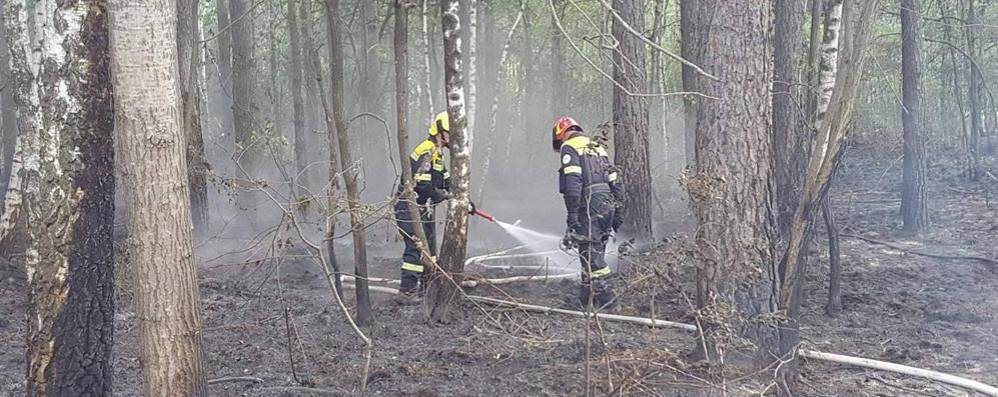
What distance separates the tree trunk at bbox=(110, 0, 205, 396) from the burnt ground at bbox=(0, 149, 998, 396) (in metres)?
1.16

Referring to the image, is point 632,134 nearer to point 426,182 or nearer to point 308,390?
point 426,182

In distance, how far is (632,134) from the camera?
35.1 feet

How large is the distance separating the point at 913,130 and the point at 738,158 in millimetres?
8292

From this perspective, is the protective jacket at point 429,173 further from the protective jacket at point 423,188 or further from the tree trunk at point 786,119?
the tree trunk at point 786,119

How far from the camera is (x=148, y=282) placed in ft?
13.5

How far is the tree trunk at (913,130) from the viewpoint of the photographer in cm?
1215

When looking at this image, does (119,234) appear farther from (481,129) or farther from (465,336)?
(481,129)

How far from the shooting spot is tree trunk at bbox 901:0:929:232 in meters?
12.1

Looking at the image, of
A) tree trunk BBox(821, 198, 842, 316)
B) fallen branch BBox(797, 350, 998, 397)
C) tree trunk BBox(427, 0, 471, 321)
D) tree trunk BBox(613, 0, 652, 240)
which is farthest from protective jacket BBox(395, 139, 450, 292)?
fallen branch BBox(797, 350, 998, 397)

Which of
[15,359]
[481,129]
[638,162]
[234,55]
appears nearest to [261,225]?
[234,55]

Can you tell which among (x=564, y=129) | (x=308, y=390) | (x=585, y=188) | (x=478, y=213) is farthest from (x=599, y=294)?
(x=308, y=390)

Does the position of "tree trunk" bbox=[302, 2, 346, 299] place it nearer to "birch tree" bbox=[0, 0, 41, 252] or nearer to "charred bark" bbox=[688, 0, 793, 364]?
"birch tree" bbox=[0, 0, 41, 252]

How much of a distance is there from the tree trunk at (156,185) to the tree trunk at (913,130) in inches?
429

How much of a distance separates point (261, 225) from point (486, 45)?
1014 centimetres
